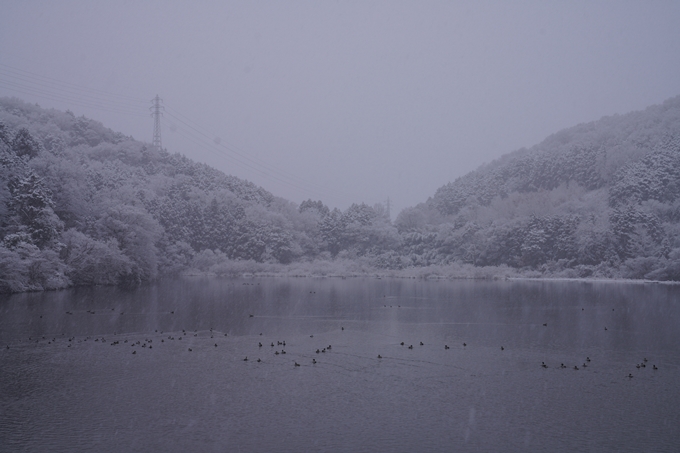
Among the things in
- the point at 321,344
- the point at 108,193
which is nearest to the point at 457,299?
the point at 321,344

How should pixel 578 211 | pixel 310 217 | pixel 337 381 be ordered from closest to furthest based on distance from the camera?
pixel 337 381 < pixel 578 211 < pixel 310 217

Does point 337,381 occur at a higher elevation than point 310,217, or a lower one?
lower

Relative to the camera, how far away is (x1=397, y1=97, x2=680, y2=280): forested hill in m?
62.6

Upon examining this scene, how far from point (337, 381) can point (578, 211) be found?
223 ft

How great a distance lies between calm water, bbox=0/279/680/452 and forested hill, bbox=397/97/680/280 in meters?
32.7

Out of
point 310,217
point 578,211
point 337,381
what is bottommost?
point 337,381

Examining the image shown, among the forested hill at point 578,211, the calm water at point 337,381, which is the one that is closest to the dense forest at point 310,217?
the forested hill at point 578,211

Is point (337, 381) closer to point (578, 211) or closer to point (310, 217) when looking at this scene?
Answer: point (578, 211)

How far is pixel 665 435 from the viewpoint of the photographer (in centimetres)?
1216

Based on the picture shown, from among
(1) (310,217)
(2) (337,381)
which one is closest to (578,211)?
(1) (310,217)

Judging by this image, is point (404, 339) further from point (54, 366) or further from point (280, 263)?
point (280, 263)

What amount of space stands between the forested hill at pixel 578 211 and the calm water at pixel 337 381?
32.7 m

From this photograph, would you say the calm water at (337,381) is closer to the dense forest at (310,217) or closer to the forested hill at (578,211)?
the dense forest at (310,217)

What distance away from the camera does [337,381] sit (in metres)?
16.9
